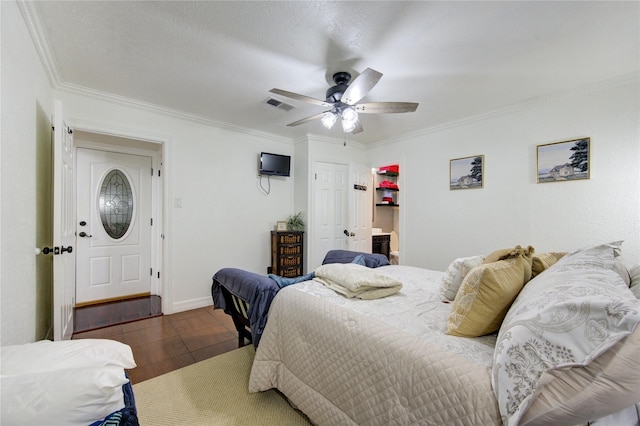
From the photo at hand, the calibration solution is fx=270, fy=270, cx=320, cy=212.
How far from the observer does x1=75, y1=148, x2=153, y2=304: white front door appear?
12.2 ft

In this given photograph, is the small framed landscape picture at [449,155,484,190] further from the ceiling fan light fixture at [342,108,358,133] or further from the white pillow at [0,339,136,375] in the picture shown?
the white pillow at [0,339,136,375]

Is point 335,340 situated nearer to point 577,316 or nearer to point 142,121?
point 577,316

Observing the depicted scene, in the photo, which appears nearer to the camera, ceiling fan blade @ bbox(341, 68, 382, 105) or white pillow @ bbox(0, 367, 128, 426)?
white pillow @ bbox(0, 367, 128, 426)

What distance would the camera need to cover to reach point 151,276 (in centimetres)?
421

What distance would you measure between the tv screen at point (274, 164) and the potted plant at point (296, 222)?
2.30ft

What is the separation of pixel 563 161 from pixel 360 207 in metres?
2.70

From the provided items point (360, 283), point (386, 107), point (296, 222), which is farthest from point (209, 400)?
point (296, 222)

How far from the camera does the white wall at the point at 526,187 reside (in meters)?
2.47

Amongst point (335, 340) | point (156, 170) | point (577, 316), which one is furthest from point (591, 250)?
point (156, 170)

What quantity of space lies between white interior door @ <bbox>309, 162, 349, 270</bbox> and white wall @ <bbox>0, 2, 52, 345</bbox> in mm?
3052

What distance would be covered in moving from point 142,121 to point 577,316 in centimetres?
394

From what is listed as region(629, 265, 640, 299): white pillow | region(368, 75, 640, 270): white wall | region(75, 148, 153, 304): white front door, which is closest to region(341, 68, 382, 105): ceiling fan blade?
region(629, 265, 640, 299): white pillow

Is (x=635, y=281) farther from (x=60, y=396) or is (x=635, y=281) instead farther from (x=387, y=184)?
(x=387, y=184)

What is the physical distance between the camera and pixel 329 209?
4449mm
